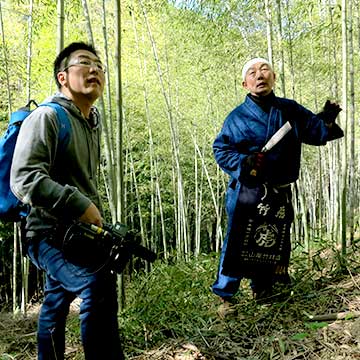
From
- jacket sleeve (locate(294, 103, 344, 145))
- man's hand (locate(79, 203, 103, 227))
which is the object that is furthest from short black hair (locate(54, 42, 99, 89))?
jacket sleeve (locate(294, 103, 344, 145))

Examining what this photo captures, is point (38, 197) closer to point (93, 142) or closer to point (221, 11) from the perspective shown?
point (93, 142)

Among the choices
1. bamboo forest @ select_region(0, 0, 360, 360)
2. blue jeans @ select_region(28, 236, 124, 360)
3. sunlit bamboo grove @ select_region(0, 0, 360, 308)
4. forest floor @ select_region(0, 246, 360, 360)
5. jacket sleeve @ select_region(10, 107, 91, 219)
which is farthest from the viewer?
sunlit bamboo grove @ select_region(0, 0, 360, 308)

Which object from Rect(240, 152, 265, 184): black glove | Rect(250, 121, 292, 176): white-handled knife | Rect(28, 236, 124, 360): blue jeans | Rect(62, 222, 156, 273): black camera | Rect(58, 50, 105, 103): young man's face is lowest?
Rect(28, 236, 124, 360): blue jeans

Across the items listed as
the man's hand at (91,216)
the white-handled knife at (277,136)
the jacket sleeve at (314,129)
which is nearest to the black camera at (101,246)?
the man's hand at (91,216)

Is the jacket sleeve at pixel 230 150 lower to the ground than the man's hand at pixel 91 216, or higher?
higher

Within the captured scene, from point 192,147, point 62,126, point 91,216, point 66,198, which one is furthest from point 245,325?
point 192,147

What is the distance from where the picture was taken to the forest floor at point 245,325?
6.51 ft

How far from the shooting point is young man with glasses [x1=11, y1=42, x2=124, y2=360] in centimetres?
162

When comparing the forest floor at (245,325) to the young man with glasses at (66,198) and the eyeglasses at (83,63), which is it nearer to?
the young man with glasses at (66,198)

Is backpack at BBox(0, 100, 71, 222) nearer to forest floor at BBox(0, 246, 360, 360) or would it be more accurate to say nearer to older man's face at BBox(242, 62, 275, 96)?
forest floor at BBox(0, 246, 360, 360)

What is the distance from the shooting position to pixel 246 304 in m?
2.50

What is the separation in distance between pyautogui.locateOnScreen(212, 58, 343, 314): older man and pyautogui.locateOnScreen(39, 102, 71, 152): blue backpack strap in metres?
0.93

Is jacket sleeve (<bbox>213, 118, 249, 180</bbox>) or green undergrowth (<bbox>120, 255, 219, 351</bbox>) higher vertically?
jacket sleeve (<bbox>213, 118, 249, 180</bbox>)

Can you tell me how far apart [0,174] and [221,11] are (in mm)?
4506
